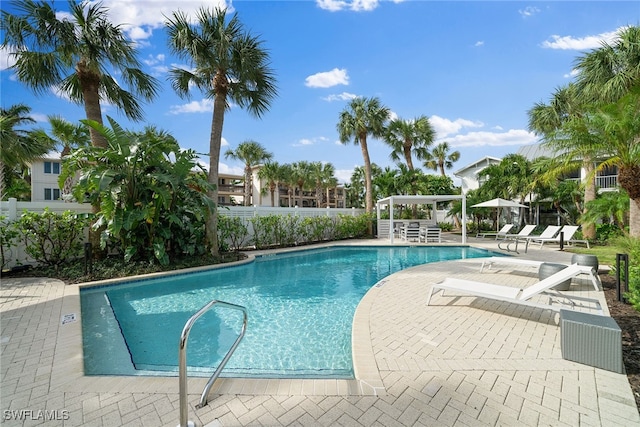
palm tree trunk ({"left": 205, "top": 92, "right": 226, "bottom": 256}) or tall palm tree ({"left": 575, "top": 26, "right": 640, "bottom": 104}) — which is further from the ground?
tall palm tree ({"left": 575, "top": 26, "right": 640, "bottom": 104})

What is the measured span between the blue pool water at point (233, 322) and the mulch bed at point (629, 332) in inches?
119

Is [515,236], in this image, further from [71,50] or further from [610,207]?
[71,50]

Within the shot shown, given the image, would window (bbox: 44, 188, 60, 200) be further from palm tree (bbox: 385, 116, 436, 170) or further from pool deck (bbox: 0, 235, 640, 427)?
pool deck (bbox: 0, 235, 640, 427)

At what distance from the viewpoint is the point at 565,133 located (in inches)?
372

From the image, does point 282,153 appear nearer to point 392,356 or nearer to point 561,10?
point 561,10

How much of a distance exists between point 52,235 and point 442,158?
115ft

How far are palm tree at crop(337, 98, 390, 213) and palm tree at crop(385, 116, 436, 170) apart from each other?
2.89 m

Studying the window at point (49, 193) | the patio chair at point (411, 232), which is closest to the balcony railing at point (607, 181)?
the patio chair at point (411, 232)

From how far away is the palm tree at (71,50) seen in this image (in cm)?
848

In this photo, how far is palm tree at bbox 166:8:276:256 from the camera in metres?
10.3

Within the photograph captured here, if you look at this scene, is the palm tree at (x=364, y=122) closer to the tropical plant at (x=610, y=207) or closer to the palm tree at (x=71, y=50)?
the tropical plant at (x=610, y=207)

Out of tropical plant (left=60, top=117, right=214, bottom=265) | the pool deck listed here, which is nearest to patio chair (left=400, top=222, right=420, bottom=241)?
tropical plant (left=60, top=117, right=214, bottom=265)

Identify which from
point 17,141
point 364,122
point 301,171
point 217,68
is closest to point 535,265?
point 217,68

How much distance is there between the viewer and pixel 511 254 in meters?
13.1
